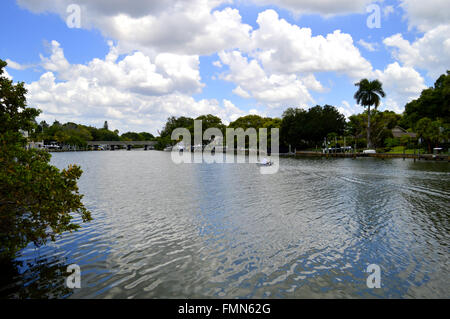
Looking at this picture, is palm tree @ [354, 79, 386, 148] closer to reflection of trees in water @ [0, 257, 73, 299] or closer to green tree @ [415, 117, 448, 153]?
green tree @ [415, 117, 448, 153]

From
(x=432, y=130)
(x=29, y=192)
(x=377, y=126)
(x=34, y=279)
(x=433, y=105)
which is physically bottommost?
(x=34, y=279)

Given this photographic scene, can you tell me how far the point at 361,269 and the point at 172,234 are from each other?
916 centimetres

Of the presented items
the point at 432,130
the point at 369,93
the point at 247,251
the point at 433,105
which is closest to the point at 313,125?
the point at 369,93

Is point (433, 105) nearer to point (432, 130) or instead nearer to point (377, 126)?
point (432, 130)

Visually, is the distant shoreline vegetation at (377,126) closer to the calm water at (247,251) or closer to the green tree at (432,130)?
the green tree at (432,130)

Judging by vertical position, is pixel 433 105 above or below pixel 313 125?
above

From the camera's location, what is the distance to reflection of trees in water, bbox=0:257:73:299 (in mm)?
9984

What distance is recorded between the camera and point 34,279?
11.0m

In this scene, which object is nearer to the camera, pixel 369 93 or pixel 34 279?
pixel 34 279

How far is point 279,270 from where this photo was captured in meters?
11.8

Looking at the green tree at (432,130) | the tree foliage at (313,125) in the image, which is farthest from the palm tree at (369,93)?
the green tree at (432,130)

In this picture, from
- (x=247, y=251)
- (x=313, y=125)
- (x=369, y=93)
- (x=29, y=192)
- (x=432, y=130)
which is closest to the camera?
(x=29, y=192)

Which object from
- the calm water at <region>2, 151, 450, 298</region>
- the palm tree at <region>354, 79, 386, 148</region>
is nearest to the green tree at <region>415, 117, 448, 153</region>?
the palm tree at <region>354, 79, 386, 148</region>
